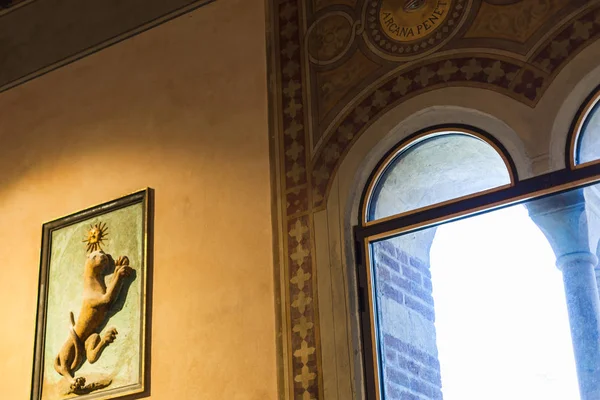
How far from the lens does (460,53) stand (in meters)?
5.19

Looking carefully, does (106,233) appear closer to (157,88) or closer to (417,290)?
(157,88)

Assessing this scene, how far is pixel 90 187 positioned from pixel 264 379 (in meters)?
1.82

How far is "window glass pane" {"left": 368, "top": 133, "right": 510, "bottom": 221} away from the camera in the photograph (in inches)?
197

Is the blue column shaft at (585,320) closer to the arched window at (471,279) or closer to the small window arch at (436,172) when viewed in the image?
the arched window at (471,279)

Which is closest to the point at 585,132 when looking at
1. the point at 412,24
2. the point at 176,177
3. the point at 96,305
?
the point at 412,24

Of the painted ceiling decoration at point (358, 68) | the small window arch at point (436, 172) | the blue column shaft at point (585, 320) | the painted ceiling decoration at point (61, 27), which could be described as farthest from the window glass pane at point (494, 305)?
the painted ceiling decoration at point (61, 27)

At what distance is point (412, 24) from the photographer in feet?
17.8

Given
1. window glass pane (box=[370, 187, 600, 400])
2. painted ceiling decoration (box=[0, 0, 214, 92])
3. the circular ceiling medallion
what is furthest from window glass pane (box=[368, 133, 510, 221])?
painted ceiling decoration (box=[0, 0, 214, 92])

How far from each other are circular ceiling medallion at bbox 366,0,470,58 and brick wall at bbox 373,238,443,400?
1.01 metres

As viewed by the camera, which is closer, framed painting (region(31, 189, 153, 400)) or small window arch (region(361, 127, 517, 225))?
small window arch (region(361, 127, 517, 225))

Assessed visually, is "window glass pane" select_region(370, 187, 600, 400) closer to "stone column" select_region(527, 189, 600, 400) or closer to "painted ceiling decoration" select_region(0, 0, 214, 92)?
"stone column" select_region(527, 189, 600, 400)

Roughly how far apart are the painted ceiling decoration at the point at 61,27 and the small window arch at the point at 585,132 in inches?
97.9

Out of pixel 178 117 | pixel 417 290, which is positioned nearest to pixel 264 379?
pixel 417 290

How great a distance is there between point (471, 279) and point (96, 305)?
2.17m
